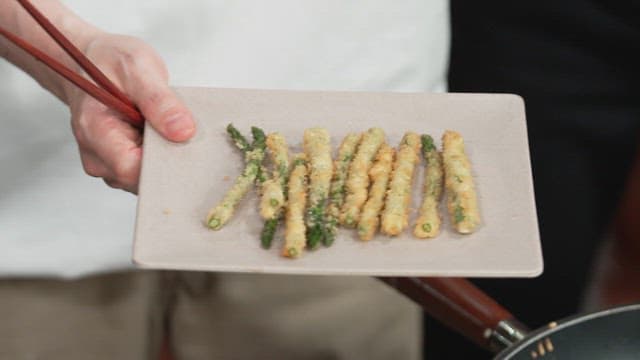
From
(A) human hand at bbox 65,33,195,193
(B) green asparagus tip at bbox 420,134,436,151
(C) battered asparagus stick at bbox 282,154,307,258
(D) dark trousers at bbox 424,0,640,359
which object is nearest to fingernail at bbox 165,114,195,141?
(A) human hand at bbox 65,33,195,193

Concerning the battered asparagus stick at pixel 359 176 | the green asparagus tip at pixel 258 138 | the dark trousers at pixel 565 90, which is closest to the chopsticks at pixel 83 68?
the green asparagus tip at pixel 258 138

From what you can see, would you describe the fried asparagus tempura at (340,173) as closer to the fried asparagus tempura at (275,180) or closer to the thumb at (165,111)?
the fried asparagus tempura at (275,180)

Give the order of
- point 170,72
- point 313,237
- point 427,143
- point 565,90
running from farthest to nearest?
point 565,90, point 170,72, point 427,143, point 313,237

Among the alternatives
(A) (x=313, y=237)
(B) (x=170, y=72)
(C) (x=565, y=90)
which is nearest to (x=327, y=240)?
(A) (x=313, y=237)

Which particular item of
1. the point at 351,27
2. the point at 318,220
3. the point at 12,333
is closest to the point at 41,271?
the point at 12,333

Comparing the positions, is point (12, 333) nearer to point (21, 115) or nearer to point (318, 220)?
point (21, 115)

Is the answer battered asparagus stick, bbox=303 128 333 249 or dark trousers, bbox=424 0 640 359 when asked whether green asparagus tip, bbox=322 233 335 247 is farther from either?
dark trousers, bbox=424 0 640 359

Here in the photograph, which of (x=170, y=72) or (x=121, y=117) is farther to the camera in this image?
(x=170, y=72)

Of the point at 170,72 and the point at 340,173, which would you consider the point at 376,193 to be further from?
the point at 170,72
